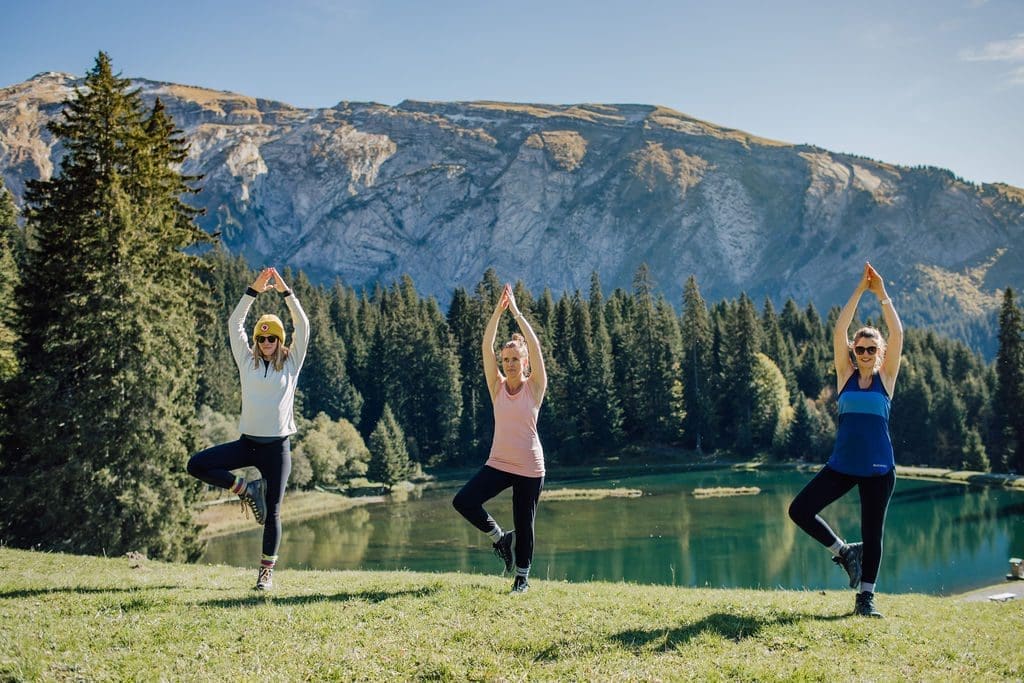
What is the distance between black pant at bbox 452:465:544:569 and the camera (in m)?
9.62

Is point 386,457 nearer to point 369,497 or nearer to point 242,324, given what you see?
point 369,497

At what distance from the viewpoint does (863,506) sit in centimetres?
891

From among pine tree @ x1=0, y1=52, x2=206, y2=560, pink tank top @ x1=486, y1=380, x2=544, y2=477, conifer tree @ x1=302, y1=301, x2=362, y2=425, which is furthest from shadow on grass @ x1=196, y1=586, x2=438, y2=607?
conifer tree @ x1=302, y1=301, x2=362, y2=425

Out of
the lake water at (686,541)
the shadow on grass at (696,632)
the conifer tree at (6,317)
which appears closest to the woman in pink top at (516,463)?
the shadow on grass at (696,632)

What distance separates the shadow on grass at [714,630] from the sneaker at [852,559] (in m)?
0.44

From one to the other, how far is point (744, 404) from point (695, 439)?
7.15 metres

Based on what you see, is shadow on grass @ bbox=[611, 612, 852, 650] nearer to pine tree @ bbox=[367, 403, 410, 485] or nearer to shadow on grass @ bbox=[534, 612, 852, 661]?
shadow on grass @ bbox=[534, 612, 852, 661]

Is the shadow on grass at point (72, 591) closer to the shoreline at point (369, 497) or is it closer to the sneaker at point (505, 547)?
the sneaker at point (505, 547)

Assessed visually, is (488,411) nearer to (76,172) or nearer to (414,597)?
(76,172)

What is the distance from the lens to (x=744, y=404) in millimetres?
92062

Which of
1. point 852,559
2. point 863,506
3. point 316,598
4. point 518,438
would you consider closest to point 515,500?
point 518,438

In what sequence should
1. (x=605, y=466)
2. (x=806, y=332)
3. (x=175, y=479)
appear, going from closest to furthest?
1. (x=175, y=479)
2. (x=605, y=466)
3. (x=806, y=332)

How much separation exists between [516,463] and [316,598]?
2.91 meters

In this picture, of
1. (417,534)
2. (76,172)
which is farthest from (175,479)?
(417,534)
